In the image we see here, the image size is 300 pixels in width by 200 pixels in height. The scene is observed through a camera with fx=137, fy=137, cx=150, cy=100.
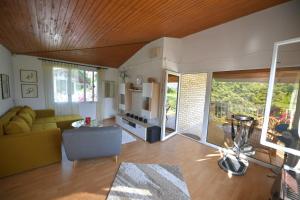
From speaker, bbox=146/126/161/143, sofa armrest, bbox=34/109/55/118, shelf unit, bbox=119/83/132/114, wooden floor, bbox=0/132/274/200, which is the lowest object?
wooden floor, bbox=0/132/274/200

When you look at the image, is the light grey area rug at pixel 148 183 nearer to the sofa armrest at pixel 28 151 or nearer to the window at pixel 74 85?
the sofa armrest at pixel 28 151

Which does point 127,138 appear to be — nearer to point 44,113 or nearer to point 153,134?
point 153,134

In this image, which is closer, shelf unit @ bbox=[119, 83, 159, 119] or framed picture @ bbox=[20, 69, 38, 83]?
shelf unit @ bbox=[119, 83, 159, 119]

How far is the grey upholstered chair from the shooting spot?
88.3 inches

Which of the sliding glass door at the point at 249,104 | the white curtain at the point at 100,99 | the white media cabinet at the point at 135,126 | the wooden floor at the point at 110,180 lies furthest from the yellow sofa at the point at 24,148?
the sliding glass door at the point at 249,104

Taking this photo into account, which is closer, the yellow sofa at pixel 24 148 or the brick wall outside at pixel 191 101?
the yellow sofa at pixel 24 148

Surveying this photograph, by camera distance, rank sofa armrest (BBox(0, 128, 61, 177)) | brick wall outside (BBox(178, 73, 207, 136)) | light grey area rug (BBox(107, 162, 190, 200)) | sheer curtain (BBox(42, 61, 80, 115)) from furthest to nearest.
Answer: sheer curtain (BBox(42, 61, 80, 115)) < brick wall outside (BBox(178, 73, 207, 136)) < sofa armrest (BBox(0, 128, 61, 177)) < light grey area rug (BBox(107, 162, 190, 200))

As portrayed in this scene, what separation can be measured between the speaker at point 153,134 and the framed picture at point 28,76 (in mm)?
4009

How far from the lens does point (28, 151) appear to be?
2254 millimetres

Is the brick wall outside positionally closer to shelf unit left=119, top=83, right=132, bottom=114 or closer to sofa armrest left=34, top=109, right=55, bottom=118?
shelf unit left=119, top=83, right=132, bottom=114

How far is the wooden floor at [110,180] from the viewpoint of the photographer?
1881mm

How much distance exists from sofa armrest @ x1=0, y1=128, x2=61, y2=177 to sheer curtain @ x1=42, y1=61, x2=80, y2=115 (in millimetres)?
2884

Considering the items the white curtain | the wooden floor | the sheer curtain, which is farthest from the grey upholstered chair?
the white curtain

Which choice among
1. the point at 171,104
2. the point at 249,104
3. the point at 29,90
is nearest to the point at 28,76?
the point at 29,90
